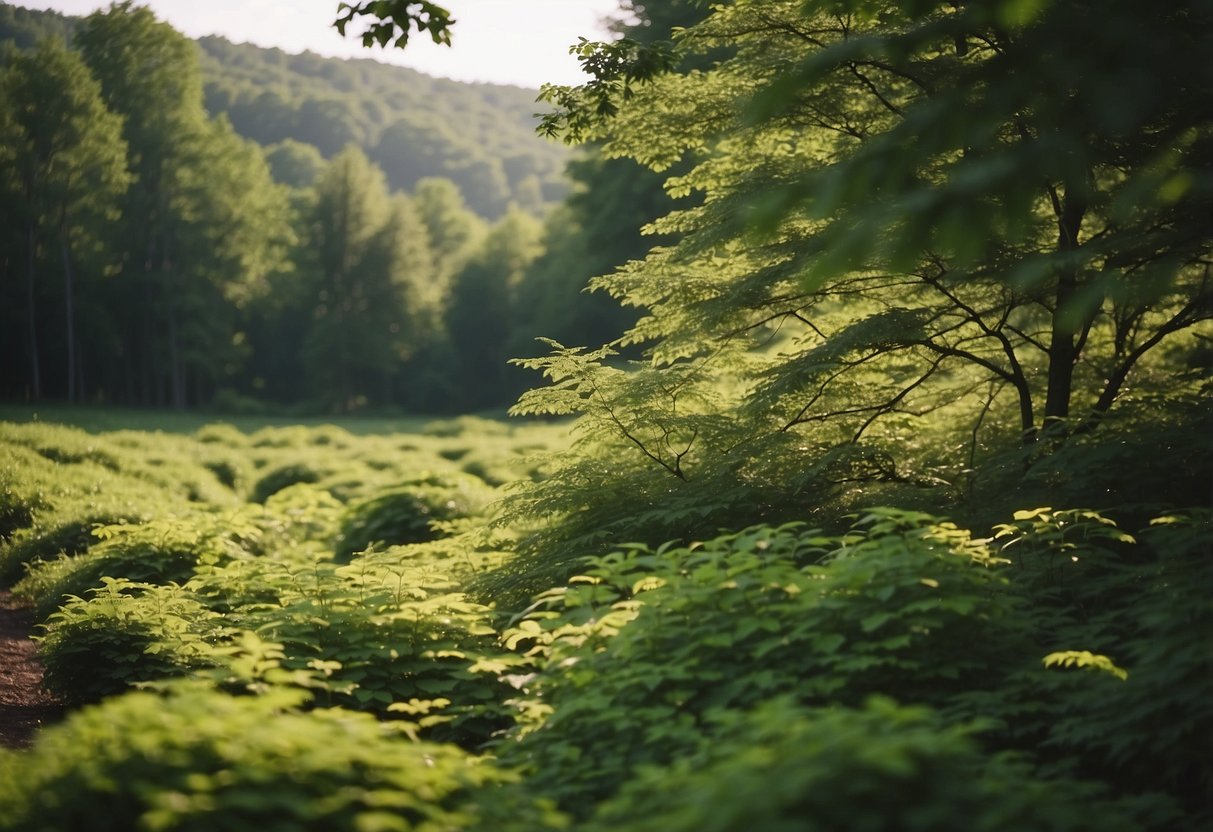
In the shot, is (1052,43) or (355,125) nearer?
(1052,43)

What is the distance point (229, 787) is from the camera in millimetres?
2709

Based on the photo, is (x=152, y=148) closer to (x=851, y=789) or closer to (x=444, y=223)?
(x=444, y=223)

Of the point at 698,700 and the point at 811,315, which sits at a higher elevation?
the point at 811,315

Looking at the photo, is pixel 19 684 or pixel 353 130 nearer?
pixel 19 684

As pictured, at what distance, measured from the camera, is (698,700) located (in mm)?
3654

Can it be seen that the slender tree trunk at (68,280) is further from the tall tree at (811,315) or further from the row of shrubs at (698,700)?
the tall tree at (811,315)

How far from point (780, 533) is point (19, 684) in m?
6.35

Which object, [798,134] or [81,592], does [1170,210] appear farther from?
[81,592]

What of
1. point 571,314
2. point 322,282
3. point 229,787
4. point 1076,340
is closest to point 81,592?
point 229,787

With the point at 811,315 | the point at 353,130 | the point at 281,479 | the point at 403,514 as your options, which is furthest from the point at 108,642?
the point at 353,130

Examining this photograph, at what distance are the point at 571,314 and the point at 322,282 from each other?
56.4ft

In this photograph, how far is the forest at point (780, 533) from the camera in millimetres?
2746

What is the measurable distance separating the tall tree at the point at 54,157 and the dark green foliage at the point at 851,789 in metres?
24.0

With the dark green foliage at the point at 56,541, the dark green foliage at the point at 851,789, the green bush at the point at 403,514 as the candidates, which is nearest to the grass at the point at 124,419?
the dark green foliage at the point at 56,541
